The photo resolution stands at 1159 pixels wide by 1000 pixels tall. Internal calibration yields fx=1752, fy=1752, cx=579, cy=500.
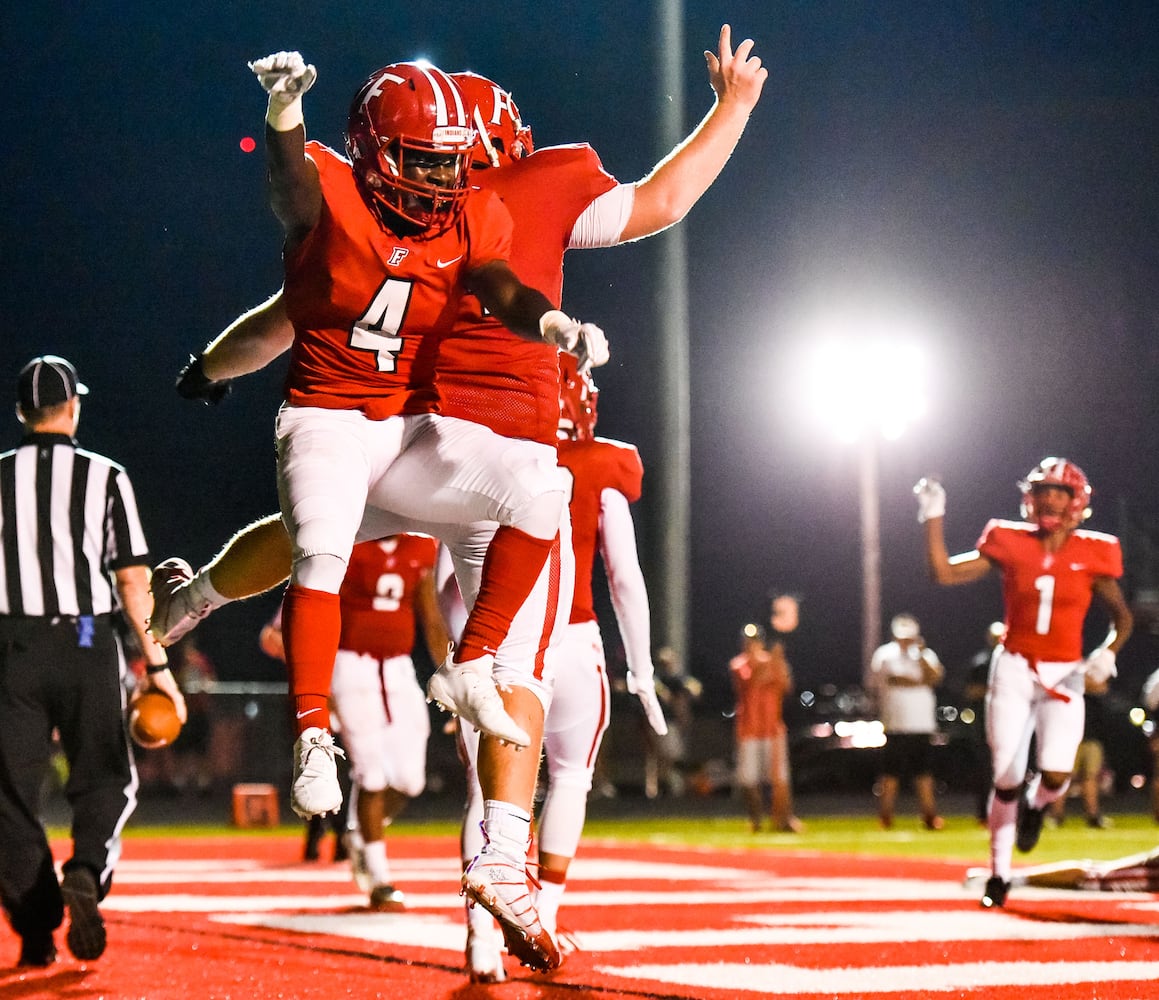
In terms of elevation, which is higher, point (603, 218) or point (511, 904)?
point (603, 218)

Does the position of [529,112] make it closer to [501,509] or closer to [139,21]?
[139,21]

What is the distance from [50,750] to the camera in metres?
6.36

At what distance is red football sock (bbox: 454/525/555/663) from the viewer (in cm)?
462


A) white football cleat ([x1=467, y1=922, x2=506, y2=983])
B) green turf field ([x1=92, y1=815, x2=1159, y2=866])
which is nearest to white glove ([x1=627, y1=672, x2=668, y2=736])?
white football cleat ([x1=467, y1=922, x2=506, y2=983])

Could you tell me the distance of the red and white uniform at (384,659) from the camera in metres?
8.81

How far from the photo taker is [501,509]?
15.0ft

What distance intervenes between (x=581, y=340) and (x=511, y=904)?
→ 57.5 inches

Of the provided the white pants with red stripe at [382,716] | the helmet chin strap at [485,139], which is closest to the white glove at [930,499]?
the white pants with red stripe at [382,716]

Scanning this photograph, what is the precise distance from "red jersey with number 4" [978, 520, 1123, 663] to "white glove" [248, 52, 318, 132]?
5.58 metres

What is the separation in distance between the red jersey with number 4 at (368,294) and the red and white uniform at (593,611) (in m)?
1.83

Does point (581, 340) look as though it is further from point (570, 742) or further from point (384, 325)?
point (570, 742)

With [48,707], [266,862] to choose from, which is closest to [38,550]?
[48,707]

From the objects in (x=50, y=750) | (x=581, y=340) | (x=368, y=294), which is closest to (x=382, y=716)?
(x=50, y=750)

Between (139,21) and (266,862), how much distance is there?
2033cm
